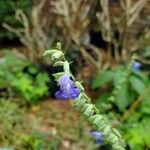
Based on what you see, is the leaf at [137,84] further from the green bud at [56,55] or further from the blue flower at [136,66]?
the green bud at [56,55]

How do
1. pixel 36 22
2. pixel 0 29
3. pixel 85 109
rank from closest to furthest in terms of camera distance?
pixel 85 109 < pixel 36 22 < pixel 0 29

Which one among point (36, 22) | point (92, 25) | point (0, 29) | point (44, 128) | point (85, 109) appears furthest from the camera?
point (0, 29)

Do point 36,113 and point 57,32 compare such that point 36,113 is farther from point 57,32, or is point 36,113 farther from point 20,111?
point 57,32

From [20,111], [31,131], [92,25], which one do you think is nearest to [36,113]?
[20,111]

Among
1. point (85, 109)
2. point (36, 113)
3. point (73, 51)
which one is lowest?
point (36, 113)

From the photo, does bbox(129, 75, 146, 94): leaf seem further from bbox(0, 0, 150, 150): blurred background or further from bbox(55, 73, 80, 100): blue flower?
bbox(55, 73, 80, 100): blue flower

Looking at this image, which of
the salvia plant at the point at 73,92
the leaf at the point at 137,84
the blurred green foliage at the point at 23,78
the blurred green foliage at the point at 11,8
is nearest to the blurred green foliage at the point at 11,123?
the blurred green foliage at the point at 23,78

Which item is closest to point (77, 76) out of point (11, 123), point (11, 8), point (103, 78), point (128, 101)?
point (103, 78)

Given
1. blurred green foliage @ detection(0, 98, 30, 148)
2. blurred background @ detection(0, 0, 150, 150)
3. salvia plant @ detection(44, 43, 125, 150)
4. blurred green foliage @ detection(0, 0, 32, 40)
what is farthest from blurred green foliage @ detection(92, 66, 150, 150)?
salvia plant @ detection(44, 43, 125, 150)
